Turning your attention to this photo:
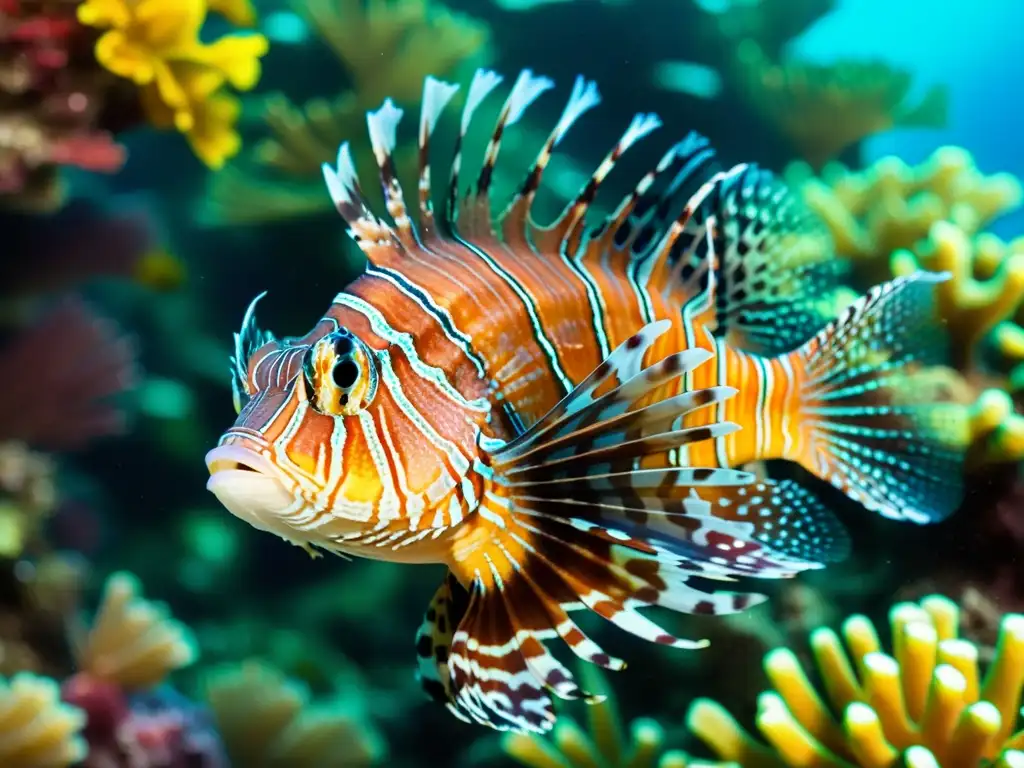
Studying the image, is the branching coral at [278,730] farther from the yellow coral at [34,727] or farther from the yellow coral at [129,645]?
the yellow coral at [34,727]

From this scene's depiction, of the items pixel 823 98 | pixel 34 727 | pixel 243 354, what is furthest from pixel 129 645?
pixel 823 98

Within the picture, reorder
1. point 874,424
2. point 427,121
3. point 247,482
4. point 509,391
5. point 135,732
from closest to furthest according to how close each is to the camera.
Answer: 1. point 247,482
2. point 509,391
3. point 427,121
4. point 874,424
5. point 135,732

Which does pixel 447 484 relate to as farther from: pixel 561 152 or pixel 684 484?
pixel 561 152

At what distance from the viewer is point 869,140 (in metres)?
5.75

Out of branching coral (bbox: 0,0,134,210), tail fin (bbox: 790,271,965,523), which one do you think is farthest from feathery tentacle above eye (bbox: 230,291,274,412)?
branching coral (bbox: 0,0,134,210)

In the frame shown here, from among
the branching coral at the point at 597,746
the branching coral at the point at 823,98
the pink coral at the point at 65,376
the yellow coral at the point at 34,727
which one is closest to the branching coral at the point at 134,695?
the yellow coral at the point at 34,727

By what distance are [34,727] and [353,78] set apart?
11.1 feet

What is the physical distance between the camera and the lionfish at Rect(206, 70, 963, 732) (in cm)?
136

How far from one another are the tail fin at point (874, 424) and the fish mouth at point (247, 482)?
137cm

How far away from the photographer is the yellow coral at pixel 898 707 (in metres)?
2.06

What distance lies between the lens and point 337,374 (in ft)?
4.44

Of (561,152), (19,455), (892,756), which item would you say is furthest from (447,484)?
(561,152)

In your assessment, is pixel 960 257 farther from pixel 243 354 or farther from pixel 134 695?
pixel 134 695

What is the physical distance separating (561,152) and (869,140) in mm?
2370
